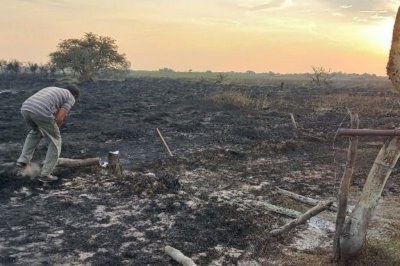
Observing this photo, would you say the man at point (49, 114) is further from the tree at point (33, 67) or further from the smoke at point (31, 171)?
the tree at point (33, 67)

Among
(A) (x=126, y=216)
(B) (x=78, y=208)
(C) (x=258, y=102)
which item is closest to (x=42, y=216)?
(B) (x=78, y=208)

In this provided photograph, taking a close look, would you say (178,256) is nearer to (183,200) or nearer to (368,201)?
(368,201)

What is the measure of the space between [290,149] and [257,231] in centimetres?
669

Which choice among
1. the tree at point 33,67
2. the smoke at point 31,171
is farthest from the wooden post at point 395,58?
the tree at point 33,67

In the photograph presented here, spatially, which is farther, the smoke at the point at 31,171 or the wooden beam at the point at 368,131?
the smoke at the point at 31,171

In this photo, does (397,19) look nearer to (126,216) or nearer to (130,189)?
(126,216)

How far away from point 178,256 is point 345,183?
2.12m

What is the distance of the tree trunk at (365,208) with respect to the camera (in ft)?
17.0

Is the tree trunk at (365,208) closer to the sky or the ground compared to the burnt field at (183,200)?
closer to the sky

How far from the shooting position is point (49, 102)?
8.21 metres

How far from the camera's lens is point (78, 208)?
710 cm

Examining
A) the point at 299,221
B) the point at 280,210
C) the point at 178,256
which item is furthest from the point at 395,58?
the point at 178,256

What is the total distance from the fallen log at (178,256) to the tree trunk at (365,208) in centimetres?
181

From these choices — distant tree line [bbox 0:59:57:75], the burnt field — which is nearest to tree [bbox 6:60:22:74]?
distant tree line [bbox 0:59:57:75]
